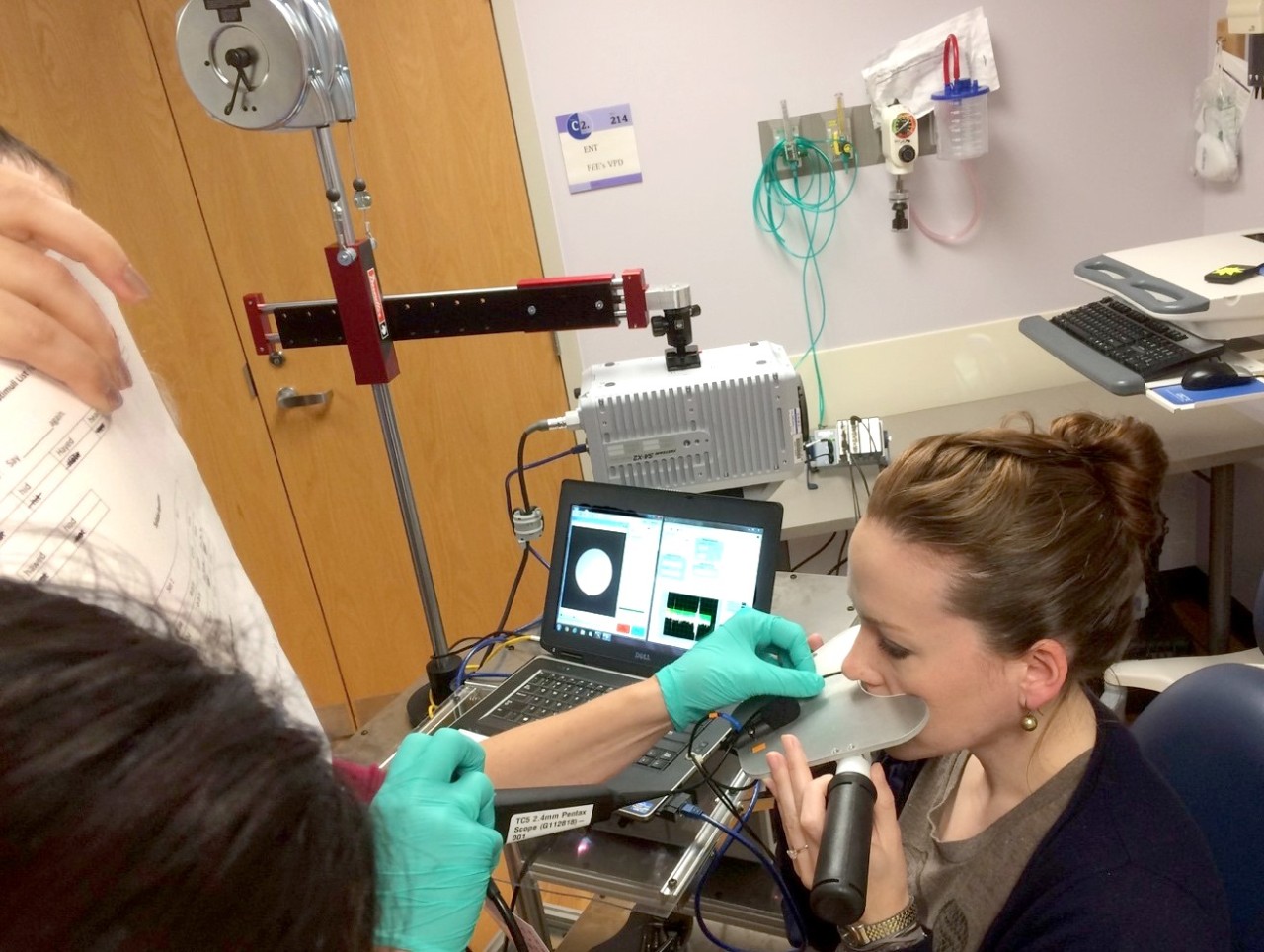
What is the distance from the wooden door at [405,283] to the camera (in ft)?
8.02

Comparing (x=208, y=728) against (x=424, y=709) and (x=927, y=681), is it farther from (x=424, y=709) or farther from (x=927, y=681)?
(x=424, y=709)

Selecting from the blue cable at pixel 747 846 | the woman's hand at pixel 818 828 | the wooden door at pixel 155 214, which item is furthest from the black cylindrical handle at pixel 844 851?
the wooden door at pixel 155 214

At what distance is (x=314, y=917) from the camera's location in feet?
1.31

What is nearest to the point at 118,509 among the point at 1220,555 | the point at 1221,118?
the point at 1220,555

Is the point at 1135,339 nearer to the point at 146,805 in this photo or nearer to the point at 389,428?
the point at 389,428

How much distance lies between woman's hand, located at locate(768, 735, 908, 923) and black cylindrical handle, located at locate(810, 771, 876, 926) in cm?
3

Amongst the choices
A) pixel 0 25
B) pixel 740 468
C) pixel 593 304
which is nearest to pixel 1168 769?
pixel 740 468

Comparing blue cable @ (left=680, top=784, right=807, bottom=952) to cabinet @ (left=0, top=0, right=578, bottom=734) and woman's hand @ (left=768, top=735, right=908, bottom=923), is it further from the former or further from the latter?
cabinet @ (left=0, top=0, right=578, bottom=734)

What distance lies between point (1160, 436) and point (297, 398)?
2.20m

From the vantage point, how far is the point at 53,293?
45 cm

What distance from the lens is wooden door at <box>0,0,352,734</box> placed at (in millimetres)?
2377

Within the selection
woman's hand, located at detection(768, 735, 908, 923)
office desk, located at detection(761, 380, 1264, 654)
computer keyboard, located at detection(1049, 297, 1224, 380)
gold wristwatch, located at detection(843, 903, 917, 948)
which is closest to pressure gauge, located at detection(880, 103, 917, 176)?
computer keyboard, located at detection(1049, 297, 1224, 380)

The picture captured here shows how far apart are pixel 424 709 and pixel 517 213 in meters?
1.46

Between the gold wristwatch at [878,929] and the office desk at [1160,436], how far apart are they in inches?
39.7
